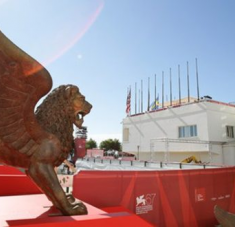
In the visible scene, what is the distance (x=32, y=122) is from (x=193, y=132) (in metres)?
18.4

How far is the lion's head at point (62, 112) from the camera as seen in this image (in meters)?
2.03

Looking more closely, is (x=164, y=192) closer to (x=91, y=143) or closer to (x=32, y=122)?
(x=32, y=122)

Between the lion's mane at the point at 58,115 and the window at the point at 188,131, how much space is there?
17786 mm

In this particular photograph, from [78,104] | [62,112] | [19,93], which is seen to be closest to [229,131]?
[78,104]

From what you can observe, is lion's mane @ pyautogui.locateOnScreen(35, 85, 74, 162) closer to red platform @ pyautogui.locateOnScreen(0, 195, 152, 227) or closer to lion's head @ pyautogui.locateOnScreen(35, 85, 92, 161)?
lion's head @ pyautogui.locateOnScreen(35, 85, 92, 161)

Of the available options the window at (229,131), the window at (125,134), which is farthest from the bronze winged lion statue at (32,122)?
the window at (125,134)

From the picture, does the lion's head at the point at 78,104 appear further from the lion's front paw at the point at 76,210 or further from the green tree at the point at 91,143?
the green tree at the point at 91,143

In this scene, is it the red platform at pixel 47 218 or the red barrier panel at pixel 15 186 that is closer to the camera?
the red platform at pixel 47 218

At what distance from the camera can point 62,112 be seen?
2059 millimetres

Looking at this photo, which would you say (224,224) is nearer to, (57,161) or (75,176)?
(75,176)

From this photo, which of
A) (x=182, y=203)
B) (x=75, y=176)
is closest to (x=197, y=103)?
(x=182, y=203)

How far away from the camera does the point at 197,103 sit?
1833 centimetres

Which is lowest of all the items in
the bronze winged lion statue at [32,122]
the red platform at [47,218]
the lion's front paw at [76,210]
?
the red platform at [47,218]

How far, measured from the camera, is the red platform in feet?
5.21
